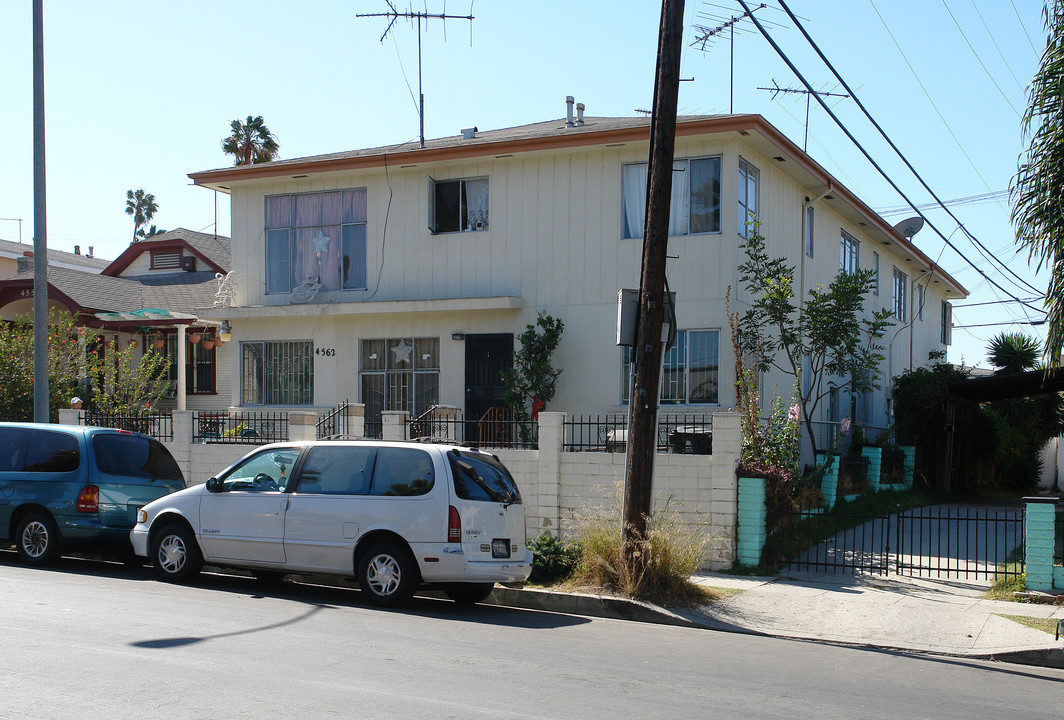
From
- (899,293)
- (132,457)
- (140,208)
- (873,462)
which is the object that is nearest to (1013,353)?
(899,293)

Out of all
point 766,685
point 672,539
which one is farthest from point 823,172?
point 766,685

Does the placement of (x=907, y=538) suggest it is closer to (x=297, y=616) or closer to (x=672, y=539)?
(x=672, y=539)

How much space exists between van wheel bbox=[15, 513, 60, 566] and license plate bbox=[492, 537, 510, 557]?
5.84m

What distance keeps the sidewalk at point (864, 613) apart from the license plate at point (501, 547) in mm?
839

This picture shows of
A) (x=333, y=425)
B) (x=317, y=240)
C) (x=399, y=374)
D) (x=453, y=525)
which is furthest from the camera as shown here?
(x=317, y=240)

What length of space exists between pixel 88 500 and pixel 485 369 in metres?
8.34

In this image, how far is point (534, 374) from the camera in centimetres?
1794

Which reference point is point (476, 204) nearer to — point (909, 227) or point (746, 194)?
point (746, 194)

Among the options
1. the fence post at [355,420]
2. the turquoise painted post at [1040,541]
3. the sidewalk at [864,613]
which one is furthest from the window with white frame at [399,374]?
the turquoise painted post at [1040,541]

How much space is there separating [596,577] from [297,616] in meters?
3.44

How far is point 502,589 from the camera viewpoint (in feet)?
36.2

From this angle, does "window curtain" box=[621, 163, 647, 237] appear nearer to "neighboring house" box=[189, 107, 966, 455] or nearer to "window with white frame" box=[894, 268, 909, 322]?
"neighboring house" box=[189, 107, 966, 455]

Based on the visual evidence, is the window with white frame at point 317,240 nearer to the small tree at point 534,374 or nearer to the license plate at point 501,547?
the small tree at point 534,374

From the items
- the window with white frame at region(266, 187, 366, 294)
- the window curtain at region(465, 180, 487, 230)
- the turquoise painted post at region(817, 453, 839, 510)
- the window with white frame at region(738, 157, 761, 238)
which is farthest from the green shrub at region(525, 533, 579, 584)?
the window with white frame at region(266, 187, 366, 294)
